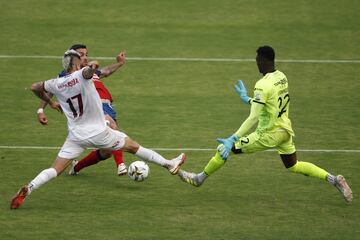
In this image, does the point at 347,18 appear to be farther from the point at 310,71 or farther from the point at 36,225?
the point at 36,225

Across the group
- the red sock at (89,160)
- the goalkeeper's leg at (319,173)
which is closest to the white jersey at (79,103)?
the red sock at (89,160)

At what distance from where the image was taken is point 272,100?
40.9 feet

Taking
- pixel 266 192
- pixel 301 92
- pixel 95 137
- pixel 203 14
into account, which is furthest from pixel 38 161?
pixel 203 14

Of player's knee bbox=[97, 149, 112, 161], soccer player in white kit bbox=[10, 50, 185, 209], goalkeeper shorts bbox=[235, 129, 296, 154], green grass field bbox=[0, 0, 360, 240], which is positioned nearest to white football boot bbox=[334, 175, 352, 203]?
green grass field bbox=[0, 0, 360, 240]

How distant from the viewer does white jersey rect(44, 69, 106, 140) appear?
12484 mm

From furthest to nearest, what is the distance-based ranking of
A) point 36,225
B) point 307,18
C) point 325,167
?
1. point 307,18
2. point 325,167
3. point 36,225

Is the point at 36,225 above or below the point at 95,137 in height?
below

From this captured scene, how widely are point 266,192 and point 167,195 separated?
63.5 inches

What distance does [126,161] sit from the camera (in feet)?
49.3

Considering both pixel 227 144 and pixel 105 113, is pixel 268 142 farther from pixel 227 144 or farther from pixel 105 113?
pixel 105 113

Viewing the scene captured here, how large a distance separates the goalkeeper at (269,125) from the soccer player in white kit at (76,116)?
5.77 feet

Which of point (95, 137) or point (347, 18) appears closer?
point (95, 137)

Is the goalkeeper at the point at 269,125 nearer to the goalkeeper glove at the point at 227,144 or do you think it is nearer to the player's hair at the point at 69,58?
the goalkeeper glove at the point at 227,144

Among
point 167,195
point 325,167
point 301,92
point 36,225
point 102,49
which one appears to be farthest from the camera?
point 102,49
